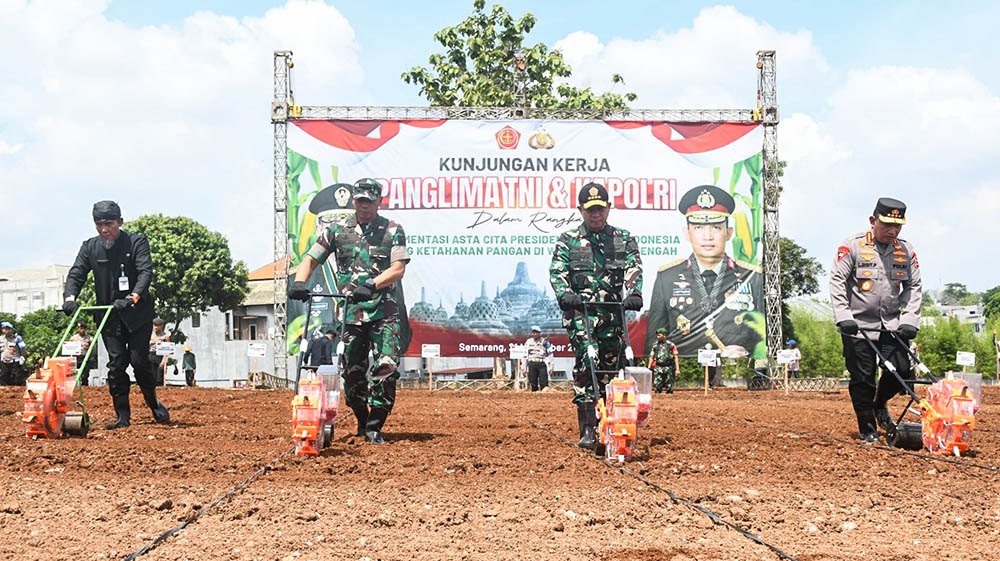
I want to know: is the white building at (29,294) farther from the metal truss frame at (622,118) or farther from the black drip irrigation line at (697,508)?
the black drip irrigation line at (697,508)

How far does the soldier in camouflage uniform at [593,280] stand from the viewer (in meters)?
7.12

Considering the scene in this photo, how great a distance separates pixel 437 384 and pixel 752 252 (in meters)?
8.21

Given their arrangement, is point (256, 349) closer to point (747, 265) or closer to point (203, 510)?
point (747, 265)

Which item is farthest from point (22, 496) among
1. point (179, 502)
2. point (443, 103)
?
point (443, 103)

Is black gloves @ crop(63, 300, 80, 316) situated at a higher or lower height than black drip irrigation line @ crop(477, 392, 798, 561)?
higher

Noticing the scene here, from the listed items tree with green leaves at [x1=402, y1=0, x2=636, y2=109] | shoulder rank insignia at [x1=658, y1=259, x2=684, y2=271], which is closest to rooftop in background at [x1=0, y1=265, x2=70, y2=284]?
tree with green leaves at [x1=402, y1=0, x2=636, y2=109]

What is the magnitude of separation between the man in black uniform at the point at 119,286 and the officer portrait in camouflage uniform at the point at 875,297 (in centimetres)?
541

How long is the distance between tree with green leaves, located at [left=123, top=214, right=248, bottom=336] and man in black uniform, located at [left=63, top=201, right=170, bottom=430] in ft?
128

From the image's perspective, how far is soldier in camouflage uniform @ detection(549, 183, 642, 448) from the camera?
7.12 m

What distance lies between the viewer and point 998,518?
4.46 metres

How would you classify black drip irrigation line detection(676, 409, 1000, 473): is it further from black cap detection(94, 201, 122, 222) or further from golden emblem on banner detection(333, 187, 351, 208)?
golden emblem on banner detection(333, 187, 351, 208)

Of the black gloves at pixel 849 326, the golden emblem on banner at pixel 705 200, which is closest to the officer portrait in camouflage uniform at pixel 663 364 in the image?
the golden emblem on banner at pixel 705 200

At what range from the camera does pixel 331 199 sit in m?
24.3

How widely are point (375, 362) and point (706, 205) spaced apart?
1874 centimetres
